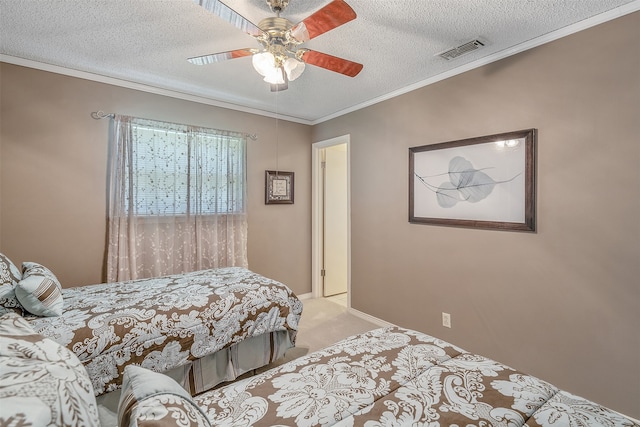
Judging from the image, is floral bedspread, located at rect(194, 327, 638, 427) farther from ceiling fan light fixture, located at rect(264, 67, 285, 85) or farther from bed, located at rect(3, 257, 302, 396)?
ceiling fan light fixture, located at rect(264, 67, 285, 85)

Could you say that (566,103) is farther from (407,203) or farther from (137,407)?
(137,407)

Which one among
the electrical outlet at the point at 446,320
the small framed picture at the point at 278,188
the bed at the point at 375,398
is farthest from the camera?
the small framed picture at the point at 278,188

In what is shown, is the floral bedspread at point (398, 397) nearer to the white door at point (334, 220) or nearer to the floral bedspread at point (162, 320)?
the floral bedspread at point (162, 320)

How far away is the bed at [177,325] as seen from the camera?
1680 millimetres

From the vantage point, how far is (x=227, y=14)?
4.71ft

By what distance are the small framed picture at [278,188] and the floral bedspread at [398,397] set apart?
2.75m

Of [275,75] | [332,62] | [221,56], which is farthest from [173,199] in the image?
[332,62]

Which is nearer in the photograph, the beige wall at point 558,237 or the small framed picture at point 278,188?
the beige wall at point 558,237

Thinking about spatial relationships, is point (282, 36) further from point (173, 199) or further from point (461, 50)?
point (173, 199)

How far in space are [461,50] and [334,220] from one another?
2734mm

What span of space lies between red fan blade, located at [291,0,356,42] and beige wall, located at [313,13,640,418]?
1.62 m

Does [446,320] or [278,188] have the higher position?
[278,188]

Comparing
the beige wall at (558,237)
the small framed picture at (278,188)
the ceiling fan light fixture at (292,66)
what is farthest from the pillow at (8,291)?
the beige wall at (558,237)

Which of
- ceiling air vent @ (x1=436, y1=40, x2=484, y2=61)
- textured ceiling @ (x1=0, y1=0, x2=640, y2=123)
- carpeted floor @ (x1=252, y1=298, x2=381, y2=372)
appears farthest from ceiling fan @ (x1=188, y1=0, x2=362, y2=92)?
carpeted floor @ (x1=252, y1=298, x2=381, y2=372)
